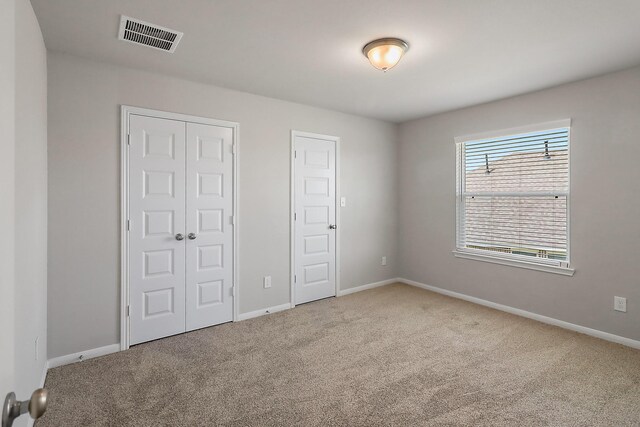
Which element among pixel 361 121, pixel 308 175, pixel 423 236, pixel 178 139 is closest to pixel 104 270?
pixel 178 139

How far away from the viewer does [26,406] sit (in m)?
0.71

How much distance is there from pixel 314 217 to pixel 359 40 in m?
2.33

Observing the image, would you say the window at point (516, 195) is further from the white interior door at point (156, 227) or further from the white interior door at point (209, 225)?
the white interior door at point (156, 227)

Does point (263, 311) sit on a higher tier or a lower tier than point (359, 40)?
lower

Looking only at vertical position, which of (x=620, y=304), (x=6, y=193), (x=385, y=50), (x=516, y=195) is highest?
(x=385, y=50)

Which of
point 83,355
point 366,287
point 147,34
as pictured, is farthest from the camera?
point 366,287

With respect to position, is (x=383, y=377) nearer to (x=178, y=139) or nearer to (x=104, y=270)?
(x=104, y=270)

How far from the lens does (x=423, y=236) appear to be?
16.2ft

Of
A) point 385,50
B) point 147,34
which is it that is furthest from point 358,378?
point 147,34

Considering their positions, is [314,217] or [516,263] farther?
[314,217]

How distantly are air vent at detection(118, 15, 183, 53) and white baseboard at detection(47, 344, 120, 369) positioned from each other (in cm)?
256

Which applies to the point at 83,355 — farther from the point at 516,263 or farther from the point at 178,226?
the point at 516,263

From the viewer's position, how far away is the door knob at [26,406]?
669 mm

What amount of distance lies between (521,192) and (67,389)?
4658 millimetres
